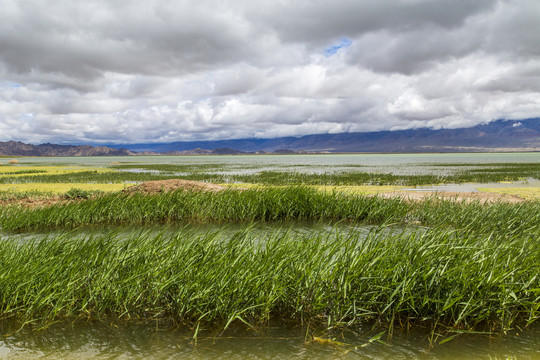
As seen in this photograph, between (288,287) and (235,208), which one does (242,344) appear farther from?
(235,208)

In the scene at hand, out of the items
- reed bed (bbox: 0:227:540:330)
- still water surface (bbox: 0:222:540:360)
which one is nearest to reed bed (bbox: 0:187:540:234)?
reed bed (bbox: 0:227:540:330)

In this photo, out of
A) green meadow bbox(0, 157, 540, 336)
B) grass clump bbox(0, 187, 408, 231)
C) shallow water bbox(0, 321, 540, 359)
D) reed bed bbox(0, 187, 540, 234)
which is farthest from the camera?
grass clump bbox(0, 187, 408, 231)

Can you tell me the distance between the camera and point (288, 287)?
5.96 m

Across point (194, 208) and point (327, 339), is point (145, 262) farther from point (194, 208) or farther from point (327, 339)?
point (194, 208)

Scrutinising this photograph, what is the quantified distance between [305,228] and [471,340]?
31.0ft

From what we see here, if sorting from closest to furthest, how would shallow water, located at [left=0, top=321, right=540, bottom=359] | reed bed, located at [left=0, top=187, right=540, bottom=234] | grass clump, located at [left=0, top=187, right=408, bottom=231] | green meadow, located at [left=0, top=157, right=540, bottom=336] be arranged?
shallow water, located at [left=0, top=321, right=540, bottom=359] < green meadow, located at [left=0, top=157, right=540, bottom=336] < reed bed, located at [left=0, top=187, right=540, bottom=234] < grass clump, located at [left=0, top=187, right=408, bottom=231]

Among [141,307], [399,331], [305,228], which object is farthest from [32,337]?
[305,228]

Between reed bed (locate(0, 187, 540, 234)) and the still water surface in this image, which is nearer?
the still water surface

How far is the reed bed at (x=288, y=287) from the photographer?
18.1 ft

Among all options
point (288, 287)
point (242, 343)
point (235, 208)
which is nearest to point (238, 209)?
point (235, 208)

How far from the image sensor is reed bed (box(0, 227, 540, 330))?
553 cm

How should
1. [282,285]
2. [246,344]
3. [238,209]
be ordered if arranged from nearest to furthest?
[246,344] < [282,285] < [238,209]

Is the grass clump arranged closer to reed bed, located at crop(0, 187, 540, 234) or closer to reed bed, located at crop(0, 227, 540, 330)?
reed bed, located at crop(0, 187, 540, 234)

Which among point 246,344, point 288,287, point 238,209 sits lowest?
point 246,344
